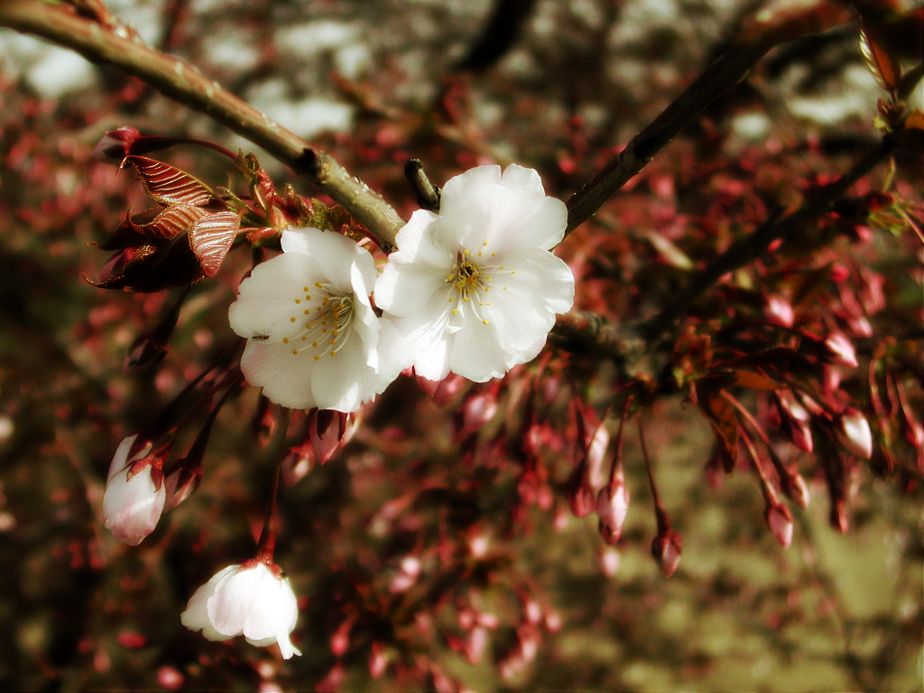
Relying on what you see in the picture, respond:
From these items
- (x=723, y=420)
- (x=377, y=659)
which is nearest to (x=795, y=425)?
(x=723, y=420)

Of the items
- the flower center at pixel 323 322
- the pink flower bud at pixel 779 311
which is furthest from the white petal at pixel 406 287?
the pink flower bud at pixel 779 311

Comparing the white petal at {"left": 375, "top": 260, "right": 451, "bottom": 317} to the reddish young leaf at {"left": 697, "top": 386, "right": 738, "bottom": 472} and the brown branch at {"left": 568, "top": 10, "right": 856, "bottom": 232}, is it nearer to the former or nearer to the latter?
the brown branch at {"left": 568, "top": 10, "right": 856, "bottom": 232}

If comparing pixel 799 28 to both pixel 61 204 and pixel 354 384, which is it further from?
pixel 61 204

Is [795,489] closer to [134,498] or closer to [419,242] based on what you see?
[419,242]

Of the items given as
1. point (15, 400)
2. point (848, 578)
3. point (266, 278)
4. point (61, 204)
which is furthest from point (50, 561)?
point (848, 578)

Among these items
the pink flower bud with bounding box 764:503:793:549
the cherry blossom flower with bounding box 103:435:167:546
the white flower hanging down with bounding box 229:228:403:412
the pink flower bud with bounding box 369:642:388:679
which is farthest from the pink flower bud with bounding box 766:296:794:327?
the pink flower bud with bounding box 369:642:388:679

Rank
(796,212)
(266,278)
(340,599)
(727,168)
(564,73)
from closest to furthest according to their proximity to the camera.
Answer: (266,278) < (796,212) < (340,599) < (727,168) < (564,73)

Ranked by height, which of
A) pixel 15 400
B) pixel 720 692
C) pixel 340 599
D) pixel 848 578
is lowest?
pixel 848 578
